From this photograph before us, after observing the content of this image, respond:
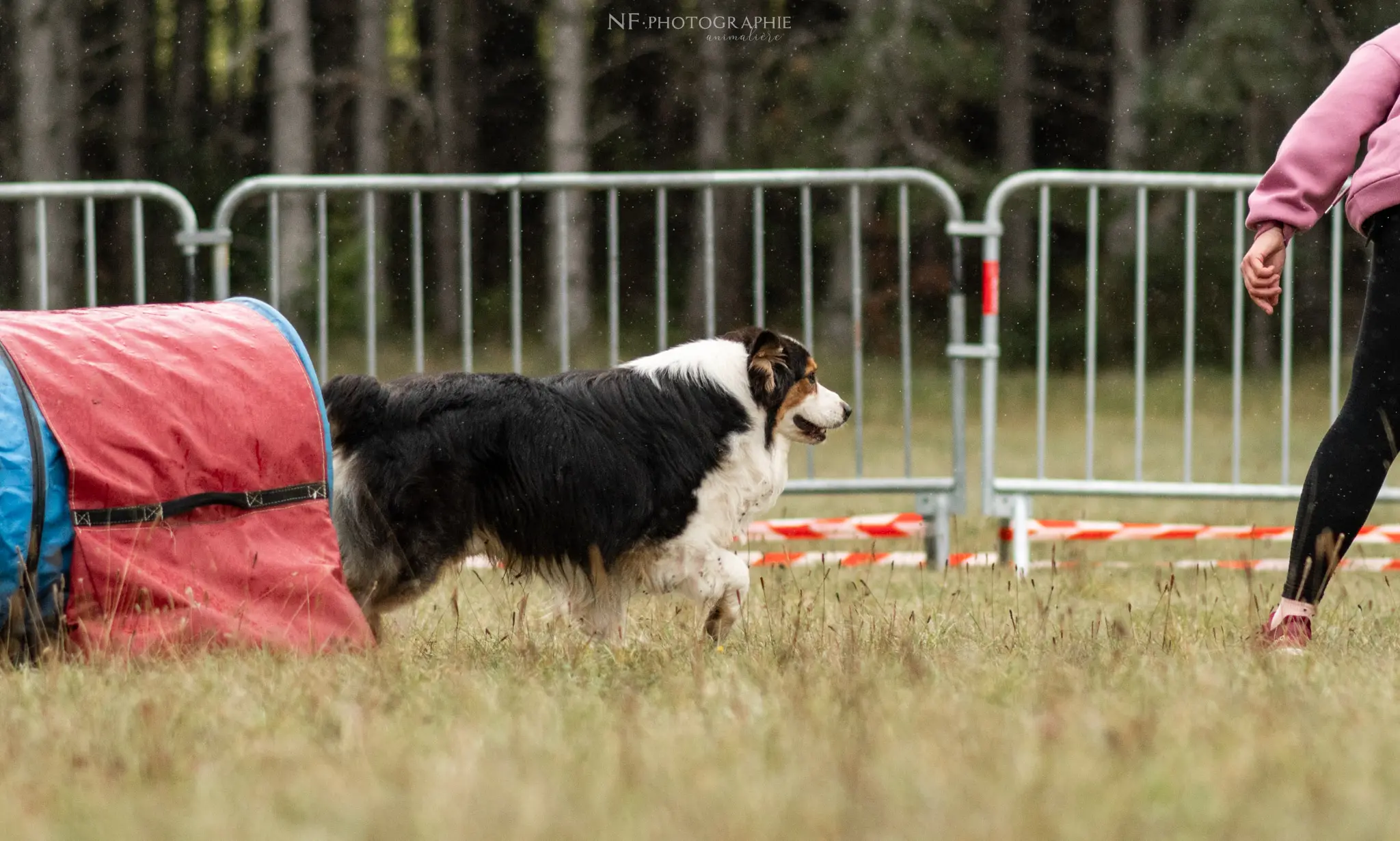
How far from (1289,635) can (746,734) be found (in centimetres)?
161

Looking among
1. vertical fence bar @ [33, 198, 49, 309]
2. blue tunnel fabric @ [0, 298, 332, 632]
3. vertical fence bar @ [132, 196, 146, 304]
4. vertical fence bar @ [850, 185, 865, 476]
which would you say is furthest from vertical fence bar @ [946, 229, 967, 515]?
blue tunnel fabric @ [0, 298, 332, 632]

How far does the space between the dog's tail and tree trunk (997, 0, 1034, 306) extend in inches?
682

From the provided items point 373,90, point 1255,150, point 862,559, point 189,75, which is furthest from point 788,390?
point 189,75

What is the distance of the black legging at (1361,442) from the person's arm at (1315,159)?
0.52ft

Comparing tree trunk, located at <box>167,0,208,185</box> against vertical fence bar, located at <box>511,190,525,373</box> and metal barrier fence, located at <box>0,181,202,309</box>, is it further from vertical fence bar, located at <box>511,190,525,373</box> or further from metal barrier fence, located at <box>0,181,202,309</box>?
vertical fence bar, located at <box>511,190,525,373</box>

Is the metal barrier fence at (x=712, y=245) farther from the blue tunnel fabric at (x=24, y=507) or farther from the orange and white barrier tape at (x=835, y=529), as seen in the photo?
the blue tunnel fabric at (x=24, y=507)

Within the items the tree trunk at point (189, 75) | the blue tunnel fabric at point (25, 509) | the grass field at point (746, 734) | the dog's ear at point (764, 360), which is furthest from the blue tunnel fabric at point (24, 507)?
the tree trunk at point (189, 75)

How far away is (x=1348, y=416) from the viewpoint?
3.66 meters

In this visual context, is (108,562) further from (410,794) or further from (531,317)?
(531,317)

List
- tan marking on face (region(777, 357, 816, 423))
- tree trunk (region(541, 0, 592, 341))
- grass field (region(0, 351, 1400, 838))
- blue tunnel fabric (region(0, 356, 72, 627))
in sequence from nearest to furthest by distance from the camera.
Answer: grass field (region(0, 351, 1400, 838)) → blue tunnel fabric (region(0, 356, 72, 627)) → tan marking on face (region(777, 357, 816, 423)) → tree trunk (region(541, 0, 592, 341))

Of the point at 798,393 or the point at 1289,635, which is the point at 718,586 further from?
the point at 1289,635

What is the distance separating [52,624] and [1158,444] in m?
10.7

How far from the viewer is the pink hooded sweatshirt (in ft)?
12.0

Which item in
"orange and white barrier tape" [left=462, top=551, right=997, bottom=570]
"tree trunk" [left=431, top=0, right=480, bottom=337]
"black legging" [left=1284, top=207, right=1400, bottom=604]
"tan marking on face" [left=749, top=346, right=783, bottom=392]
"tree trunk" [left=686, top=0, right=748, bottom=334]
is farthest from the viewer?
"tree trunk" [left=431, top=0, right=480, bottom=337]
